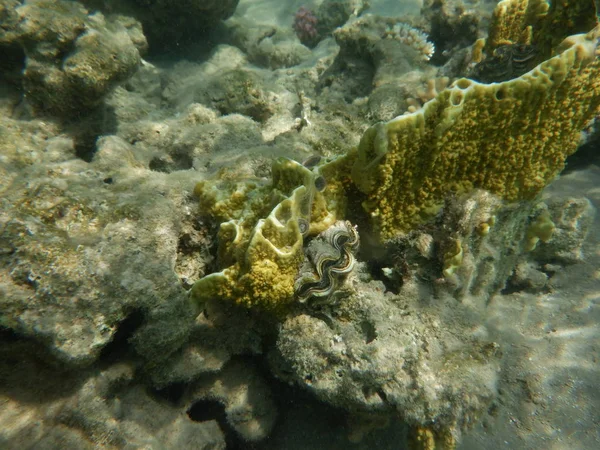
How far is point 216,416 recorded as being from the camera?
9.99 ft

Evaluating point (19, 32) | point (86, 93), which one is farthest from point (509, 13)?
point (19, 32)

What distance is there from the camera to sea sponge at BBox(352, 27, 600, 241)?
2.34m

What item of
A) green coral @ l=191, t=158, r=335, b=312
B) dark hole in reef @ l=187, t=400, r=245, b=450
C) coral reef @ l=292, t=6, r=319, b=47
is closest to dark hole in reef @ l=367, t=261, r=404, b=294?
green coral @ l=191, t=158, r=335, b=312

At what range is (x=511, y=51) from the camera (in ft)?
12.1

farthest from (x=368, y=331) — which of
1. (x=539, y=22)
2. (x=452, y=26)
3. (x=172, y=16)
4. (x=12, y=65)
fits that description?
(x=172, y=16)

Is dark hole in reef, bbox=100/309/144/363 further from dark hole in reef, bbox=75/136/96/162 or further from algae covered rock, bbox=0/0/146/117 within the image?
algae covered rock, bbox=0/0/146/117

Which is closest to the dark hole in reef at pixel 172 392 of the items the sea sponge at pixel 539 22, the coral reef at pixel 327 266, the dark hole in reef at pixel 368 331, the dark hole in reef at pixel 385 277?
the coral reef at pixel 327 266

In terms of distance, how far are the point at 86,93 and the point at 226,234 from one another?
10.3 feet

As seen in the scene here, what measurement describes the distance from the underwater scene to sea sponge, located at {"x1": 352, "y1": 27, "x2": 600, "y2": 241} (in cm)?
2

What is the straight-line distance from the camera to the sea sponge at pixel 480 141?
2.34m

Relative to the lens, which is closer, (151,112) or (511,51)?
(511,51)

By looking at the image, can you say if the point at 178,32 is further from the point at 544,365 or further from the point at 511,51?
the point at 544,365

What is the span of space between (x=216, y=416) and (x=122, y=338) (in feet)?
4.29

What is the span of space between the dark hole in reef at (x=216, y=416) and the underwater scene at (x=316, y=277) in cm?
2
